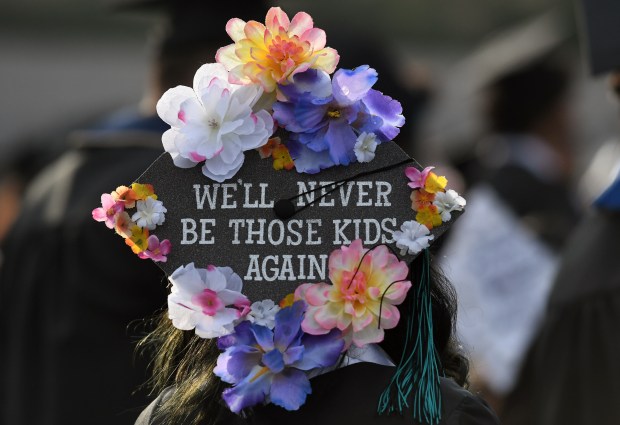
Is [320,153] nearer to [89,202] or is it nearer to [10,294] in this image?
[89,202]

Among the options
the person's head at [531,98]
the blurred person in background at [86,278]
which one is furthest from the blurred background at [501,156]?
the blurred person in background at [86,278]

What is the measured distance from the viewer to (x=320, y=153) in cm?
186

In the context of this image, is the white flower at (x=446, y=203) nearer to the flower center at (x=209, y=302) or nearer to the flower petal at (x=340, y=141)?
the flower petal at (x=340, y=141)

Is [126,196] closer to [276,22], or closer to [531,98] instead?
[276,22]

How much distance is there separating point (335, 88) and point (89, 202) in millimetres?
1864

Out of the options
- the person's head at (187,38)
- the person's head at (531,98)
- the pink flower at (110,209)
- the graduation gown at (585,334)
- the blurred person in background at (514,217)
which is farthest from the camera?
the person's head at (531,98)

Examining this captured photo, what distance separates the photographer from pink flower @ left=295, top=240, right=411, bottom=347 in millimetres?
1789

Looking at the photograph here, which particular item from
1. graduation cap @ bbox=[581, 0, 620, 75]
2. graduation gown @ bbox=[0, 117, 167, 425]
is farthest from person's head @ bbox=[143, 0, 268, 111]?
graduation cap @ bbox=[581, 0, 620, 75]

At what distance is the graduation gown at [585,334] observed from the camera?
3158mm

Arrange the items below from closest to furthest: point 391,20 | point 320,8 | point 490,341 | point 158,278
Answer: point 158,278 → point 490,341 → point 320,8 → point 391,20

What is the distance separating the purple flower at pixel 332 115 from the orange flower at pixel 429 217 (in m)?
0.13

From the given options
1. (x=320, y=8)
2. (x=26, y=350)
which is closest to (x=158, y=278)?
(x=26, y=350)

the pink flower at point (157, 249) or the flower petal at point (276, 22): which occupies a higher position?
the flower petal at point (276, 22)

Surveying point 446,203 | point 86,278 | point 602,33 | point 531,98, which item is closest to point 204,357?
point 446,203
